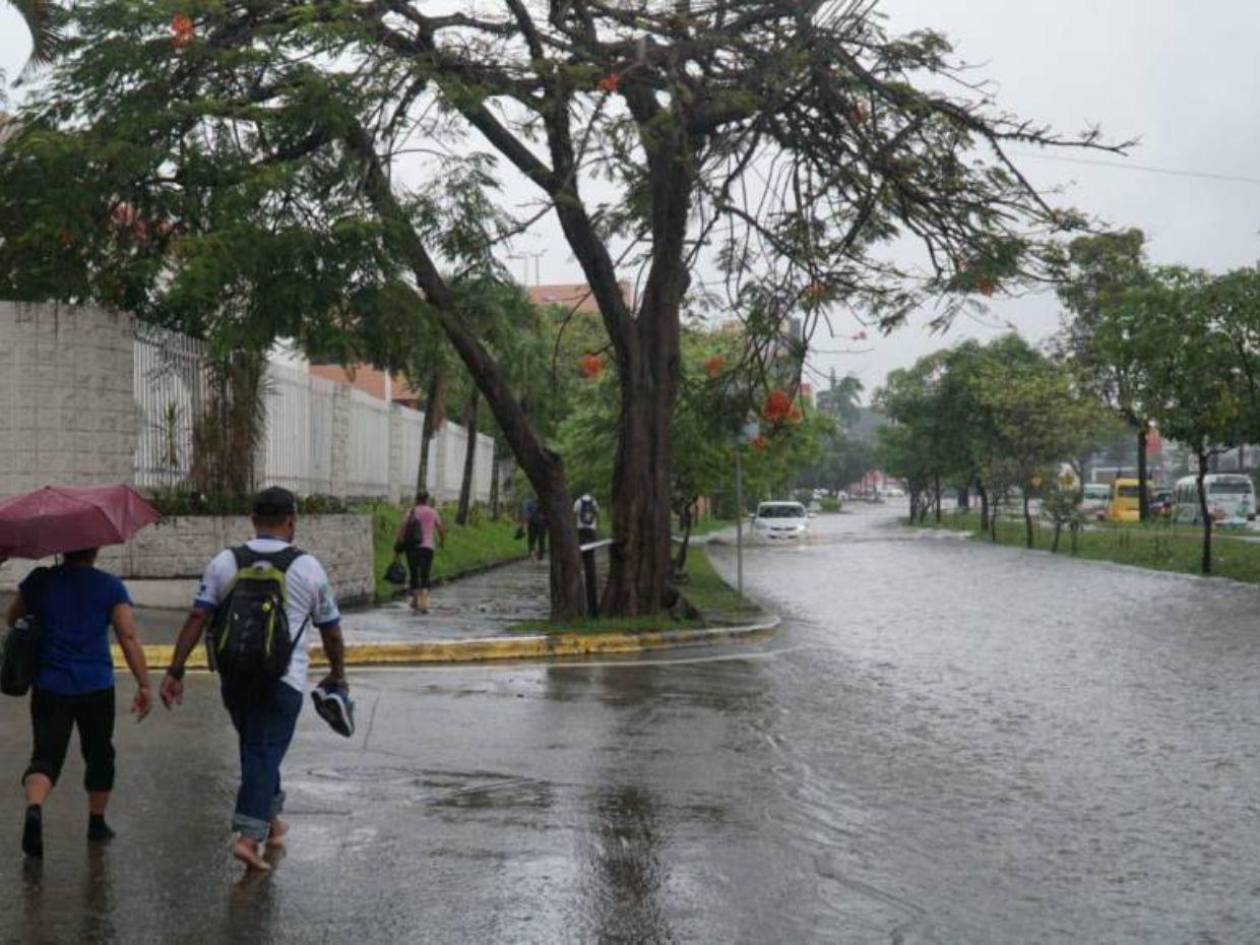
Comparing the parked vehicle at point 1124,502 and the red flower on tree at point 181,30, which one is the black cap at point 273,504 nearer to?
the red flower on tree at point 181,30

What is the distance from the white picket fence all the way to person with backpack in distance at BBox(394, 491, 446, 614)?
202cm

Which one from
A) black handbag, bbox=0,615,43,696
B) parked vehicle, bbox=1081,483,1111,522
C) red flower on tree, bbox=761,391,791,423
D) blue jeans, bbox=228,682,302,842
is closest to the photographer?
blue jeans, bbox=228,682,302,842

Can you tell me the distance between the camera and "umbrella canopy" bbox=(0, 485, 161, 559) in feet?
22.6

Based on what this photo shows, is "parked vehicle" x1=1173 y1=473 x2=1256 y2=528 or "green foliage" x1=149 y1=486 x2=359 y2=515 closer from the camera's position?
"green foliage" x1=149 y1=486 x2=359 y2=515

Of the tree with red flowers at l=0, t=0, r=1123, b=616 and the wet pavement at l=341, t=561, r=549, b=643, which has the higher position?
the tree with red flowers at l=0, t=0, r=1123, b=616

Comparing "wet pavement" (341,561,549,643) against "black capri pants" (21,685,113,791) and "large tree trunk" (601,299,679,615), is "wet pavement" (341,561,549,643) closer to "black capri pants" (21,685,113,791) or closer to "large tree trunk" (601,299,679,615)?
"large tree trunk" (601,299,679,615)

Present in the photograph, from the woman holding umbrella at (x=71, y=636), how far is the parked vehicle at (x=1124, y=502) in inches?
2782

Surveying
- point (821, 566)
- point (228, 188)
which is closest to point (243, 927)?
point (228, 188)

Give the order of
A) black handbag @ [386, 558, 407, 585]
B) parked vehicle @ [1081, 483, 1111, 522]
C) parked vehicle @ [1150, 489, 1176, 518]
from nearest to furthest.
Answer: black handbag @ [386, 558, 407, 585] < parked vehicle @ [1150, 489, 1176, 518] < parked vehicle @ [1081, 483, 1111, 522]

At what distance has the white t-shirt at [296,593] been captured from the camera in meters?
6.71

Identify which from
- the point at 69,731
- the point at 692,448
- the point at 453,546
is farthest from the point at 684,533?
the point at 69,731

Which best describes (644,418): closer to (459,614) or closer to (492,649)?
(459,614)

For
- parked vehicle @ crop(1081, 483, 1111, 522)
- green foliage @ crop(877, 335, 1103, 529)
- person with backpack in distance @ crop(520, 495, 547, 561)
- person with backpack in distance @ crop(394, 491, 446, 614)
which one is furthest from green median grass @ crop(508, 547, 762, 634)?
parked vehicle @ crop(1081, 483, 1111, 522)

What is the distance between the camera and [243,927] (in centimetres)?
594
